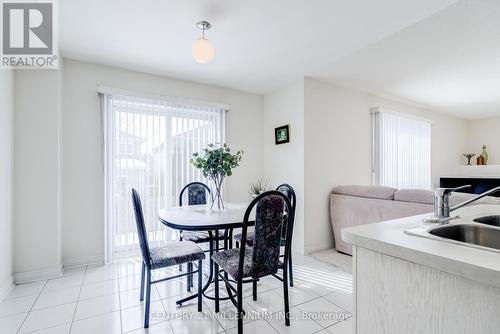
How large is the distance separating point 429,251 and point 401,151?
14.4ft

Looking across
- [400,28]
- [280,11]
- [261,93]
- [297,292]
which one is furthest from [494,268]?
[261,93]

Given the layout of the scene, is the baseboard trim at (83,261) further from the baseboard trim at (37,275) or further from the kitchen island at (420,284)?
the kitchen island at (420,284)

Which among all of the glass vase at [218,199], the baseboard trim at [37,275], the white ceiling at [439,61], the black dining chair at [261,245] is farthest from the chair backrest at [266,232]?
the baseboard trim at [37,275]

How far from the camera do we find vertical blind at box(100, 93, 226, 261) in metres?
3.02

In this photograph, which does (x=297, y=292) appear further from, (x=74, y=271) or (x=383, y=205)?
(x=74, y=271)

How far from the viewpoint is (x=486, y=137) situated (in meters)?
6.03

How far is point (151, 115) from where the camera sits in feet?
10.7

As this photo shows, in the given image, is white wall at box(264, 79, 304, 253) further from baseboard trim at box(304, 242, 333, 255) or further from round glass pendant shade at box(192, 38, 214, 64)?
round glass pendant shade at box(192, 38, 214, 64)

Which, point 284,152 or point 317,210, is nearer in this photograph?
point 317,210

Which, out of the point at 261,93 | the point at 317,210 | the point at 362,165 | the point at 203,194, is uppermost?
the point at 261,93

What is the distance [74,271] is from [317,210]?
308 cm

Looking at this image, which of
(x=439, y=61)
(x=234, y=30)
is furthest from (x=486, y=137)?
(x=234, y=30)

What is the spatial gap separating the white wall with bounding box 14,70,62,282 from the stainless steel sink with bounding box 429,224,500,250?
3.29 m

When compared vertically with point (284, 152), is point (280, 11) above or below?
above
